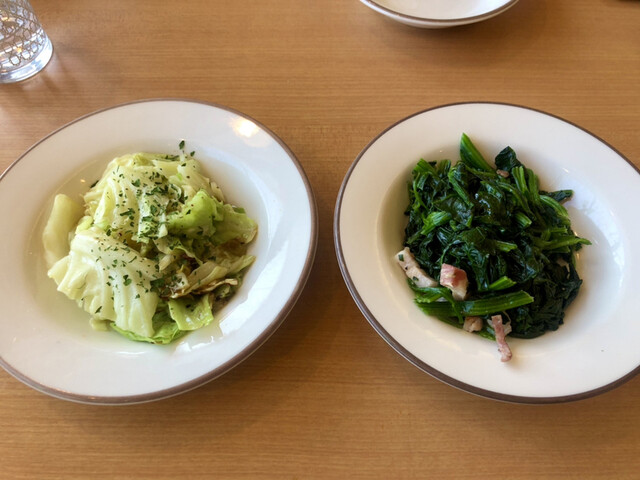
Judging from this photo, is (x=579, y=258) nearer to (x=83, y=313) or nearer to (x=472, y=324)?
(x=472, y=324)

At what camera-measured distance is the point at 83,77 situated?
5.69 feet

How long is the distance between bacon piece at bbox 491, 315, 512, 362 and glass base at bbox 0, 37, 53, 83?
1924 millimetres

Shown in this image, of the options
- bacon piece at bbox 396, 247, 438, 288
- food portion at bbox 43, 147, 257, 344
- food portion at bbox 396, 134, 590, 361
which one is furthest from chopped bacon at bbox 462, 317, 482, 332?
food portion at bbox 43, 147, 257, 344

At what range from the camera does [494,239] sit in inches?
46.1

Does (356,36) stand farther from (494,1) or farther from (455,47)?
(494,1)

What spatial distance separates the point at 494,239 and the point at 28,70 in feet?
6.08

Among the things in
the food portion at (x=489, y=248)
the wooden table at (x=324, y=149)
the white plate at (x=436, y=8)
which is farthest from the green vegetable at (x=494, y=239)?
the white plate at (x=436, y=8)

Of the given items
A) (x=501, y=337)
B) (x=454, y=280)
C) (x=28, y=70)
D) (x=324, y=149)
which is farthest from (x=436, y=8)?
(x=28, y=70)

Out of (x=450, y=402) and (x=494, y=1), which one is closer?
(x=450, y=402)

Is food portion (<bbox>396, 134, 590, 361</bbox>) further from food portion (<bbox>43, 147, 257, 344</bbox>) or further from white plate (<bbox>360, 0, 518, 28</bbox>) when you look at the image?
white plate (<bbox>360, 0, 518, 28</bbox>)

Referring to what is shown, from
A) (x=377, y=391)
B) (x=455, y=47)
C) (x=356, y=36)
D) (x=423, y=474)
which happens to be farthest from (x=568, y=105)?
(x=423, y=474)

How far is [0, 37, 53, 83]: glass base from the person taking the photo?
171 centimetres

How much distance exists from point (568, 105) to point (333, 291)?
115 centimetres

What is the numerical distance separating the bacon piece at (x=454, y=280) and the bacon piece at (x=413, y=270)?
0.04 metres
